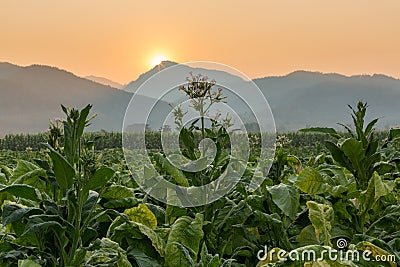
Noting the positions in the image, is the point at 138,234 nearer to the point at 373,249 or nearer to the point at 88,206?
the point at 88,206

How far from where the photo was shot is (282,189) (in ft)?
7.82

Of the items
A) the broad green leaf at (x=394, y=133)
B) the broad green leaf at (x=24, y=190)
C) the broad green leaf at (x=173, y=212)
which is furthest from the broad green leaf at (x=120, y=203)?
the broad green leaf at (x=394, y=133)

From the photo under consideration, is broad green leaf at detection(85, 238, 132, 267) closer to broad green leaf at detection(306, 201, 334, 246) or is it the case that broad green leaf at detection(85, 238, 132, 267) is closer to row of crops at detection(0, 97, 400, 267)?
row of crops at detection(0, 97, 400, 267)

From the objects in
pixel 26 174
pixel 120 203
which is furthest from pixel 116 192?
pixel 26 174

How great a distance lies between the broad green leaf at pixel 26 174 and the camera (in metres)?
2.12

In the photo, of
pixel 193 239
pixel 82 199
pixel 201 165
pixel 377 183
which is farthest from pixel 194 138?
pixel 82 199

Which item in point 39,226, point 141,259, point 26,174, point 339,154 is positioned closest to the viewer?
point 39,226

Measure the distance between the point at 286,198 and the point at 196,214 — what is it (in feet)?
1.52

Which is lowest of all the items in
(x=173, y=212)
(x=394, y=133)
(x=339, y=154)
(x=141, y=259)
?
(x=141, y=259)

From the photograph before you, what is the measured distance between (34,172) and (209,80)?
0.97 meters

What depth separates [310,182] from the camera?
251 centimetres

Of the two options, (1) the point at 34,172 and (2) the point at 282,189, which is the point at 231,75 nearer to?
(2) the point at 282,189

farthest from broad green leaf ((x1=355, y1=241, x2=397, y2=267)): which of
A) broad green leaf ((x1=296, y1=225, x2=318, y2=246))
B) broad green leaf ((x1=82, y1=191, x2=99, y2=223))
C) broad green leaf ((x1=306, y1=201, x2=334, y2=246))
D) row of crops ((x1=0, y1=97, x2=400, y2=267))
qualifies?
broad green leaf ((x1=82, y1=191, x2=99, y2=223))

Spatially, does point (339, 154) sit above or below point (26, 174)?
above
